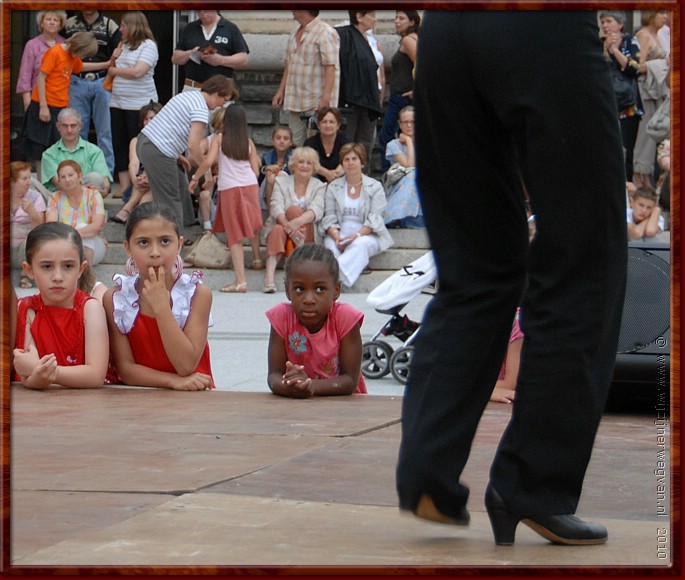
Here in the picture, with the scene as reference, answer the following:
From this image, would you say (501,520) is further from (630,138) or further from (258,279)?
(258,279)

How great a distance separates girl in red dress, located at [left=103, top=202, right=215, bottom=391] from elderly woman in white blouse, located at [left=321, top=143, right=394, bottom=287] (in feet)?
14.5

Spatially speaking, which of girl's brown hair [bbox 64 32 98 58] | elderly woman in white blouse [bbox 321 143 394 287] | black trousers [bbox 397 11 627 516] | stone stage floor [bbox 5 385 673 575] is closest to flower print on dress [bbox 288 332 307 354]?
stone stage floor [bbox 5 385 673 575]

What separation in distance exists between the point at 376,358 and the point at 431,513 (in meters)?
4.84

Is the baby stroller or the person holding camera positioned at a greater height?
the person holding camera

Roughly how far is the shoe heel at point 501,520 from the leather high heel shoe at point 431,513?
72mm

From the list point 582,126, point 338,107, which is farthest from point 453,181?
point 338,107

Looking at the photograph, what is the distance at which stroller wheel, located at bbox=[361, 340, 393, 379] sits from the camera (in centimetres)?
700

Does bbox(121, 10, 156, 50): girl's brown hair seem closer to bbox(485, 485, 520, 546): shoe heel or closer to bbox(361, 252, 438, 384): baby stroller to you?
bbox(361, 252, 438, 384): baby stroller

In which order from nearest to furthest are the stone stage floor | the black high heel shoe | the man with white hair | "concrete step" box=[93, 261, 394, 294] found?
the stone stage floor → the black high heel shoe → the man with white hair → "concrete step" box=[93, 261, 394, 294]

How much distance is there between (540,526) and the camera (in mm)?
2217

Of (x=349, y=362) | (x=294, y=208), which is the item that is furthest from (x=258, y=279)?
(x=349, y=362)

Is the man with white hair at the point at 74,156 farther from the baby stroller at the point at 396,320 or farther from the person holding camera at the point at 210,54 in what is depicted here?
the baby stroller at the point at 396,320

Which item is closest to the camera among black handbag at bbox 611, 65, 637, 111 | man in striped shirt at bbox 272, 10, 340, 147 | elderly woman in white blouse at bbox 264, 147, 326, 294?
man in striped shirt at bbox 272, 10, 340, 147

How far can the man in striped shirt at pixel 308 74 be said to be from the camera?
6230 millimetres
